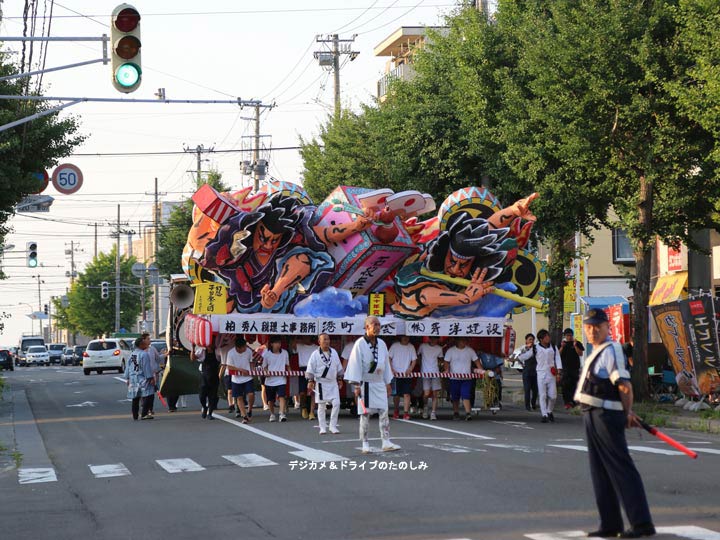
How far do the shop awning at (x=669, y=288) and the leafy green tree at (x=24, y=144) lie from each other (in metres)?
18.8

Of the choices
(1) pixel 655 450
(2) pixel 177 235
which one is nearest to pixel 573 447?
(1) pixel 655 450

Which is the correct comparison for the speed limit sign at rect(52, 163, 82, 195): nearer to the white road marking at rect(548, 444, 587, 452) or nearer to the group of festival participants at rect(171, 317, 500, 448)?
the group of festival participants at rect(171, 317, 500, 448)

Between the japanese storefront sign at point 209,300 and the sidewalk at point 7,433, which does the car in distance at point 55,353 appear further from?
the japanese storefront sign at point 209,300

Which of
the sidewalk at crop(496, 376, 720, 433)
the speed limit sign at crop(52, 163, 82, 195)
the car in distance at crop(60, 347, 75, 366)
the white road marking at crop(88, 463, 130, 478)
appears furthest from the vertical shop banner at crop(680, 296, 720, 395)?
the car in distance at crop(60, 347, 75, 366)

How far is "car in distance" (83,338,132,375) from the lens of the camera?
57625 millimetres

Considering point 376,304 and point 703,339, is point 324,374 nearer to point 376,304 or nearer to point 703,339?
point 376,304

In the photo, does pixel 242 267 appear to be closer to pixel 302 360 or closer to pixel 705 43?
pixel 302 360

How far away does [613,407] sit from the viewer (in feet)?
30.9

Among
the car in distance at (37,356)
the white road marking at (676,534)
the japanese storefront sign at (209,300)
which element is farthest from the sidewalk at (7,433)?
the car in distance at (37,356)

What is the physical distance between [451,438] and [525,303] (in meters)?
8.12

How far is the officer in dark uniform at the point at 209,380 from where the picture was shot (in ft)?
81.1

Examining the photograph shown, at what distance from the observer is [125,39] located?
16.1 m

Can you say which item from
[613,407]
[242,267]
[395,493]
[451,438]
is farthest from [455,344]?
[613,407]

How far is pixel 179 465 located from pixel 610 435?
7.78m
